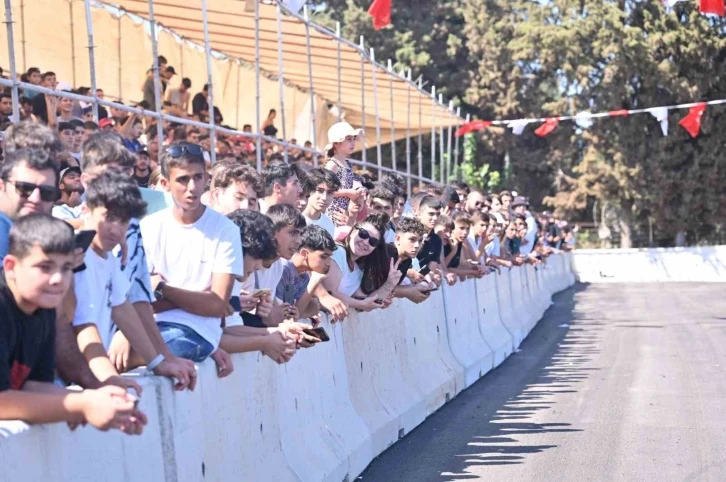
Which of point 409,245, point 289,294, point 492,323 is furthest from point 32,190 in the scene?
point 492,323

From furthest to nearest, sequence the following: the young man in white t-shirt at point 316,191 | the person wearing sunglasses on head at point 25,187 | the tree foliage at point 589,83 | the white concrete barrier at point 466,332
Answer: the tree foliage at point 589,83
the white concrete barrier at point 466,332
the young man in white t-shirt at point 316,191
the person wearing sunglasses on head at point 25,187

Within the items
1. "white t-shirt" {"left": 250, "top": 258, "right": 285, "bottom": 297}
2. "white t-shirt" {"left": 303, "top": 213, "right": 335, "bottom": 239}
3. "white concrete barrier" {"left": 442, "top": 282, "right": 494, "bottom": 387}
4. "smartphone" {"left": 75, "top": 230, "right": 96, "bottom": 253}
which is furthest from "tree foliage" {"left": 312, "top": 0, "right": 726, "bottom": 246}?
"smartphone" {"left": 75, "top": 230, "right": 96, "bottom": 253}

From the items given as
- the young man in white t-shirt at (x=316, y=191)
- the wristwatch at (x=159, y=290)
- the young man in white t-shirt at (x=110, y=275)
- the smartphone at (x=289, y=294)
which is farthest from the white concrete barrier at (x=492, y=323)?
the young man in white t-shirt at (x=110, y=275)

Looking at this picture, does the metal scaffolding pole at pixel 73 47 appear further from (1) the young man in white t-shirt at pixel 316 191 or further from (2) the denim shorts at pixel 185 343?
(2) the denim shorts at pixel 185 343

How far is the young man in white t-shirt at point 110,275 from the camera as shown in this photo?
17.8 feet

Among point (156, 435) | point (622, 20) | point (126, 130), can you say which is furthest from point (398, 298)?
point (622, 20)

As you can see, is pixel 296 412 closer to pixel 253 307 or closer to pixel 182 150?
pixel 253 307

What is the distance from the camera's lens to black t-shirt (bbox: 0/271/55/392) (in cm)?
437

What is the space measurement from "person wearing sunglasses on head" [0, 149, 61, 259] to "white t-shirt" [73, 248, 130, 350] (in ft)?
1.00

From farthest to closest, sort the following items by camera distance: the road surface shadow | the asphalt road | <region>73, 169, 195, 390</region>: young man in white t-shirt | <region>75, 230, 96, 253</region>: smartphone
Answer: the road surface shadow → the asphalt road → <region>73, 169, 195, 390</region>: young man in white t-shirt → <region>75, 230, 96, 253</region>: smartphone

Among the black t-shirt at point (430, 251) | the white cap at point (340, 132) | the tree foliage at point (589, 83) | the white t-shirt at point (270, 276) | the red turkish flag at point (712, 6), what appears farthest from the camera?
the tree foliage at point (589, 83)

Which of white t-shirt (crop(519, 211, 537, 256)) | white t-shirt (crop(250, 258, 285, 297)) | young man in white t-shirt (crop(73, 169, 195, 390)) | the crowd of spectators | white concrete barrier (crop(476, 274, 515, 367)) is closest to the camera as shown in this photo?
the crowd of spectators

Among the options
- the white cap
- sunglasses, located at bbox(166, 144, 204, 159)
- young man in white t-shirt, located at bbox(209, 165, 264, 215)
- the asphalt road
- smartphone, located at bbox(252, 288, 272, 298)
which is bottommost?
the asphalt road

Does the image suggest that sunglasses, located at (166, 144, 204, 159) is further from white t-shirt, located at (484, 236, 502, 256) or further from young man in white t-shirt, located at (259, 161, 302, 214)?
white t-shirt, located at (484, 236, 502, 256)
